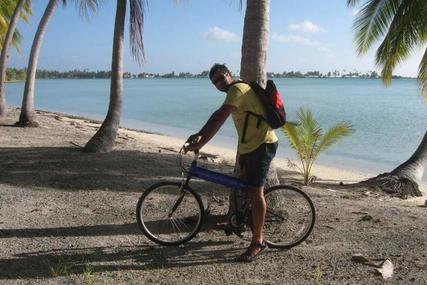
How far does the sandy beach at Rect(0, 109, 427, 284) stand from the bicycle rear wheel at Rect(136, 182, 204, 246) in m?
0.14

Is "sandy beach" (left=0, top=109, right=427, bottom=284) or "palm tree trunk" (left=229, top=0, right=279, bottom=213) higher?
Result: "palm tree trunk" (left=229, top=0, right=279, bottom=213)

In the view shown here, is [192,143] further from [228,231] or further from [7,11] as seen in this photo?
[7,11]

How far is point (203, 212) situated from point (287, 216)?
38.9 inches

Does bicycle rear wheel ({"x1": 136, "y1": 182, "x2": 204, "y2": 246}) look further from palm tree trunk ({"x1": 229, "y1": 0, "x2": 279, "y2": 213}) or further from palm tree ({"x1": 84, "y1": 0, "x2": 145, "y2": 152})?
palm tree ({"x1": 84, "y1": 0, "x2": 145, "y2": 152})

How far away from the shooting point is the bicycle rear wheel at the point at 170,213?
17.7ft

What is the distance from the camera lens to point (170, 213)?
5590mm

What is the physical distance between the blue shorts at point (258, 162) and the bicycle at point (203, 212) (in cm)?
21

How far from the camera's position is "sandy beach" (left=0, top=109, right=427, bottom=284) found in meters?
4.64

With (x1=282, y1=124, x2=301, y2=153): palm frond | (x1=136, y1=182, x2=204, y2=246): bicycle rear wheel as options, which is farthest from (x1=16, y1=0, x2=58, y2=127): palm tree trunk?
(x1=136, y1=182, x2=204, y2=246): bicycle rear wheel

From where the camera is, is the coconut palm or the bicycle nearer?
the bicycle

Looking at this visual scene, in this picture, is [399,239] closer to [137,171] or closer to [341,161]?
[137,171]

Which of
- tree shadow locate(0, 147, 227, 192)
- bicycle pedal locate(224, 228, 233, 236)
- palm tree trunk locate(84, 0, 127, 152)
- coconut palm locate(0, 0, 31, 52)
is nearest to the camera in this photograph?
bicycle pedal locate(224, 228, 233, 236)

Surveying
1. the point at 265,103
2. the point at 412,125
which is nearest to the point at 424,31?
the point at 265,103

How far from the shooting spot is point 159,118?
3638 cm
